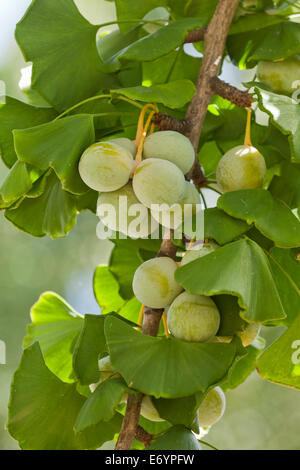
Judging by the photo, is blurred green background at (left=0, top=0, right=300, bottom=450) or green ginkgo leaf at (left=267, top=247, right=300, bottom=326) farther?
blurred green background at (left=0, top=0, right=300, bottom=450)

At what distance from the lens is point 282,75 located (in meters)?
0.75

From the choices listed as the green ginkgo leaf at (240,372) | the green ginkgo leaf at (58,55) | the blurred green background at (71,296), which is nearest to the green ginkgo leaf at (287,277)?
the green ginkgo leaf at (240,372)

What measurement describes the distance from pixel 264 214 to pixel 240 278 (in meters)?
0.09

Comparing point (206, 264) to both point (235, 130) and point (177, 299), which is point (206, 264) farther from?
point (235, 130)

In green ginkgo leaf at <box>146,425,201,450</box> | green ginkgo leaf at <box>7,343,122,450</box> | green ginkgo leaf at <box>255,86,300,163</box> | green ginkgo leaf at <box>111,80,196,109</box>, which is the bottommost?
green ginkgo leaf at <box>7,343,122,450</box>

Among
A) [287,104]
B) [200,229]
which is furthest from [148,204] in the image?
[287,104]

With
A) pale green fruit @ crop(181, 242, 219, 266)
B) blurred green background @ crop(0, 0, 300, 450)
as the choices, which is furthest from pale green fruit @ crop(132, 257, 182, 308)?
blurred green background @ crop(0, 0, 300, 450)

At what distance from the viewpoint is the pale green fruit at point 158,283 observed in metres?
0.62

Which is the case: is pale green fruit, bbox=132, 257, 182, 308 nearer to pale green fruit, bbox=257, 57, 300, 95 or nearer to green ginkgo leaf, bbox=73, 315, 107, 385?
green ginkgo leaf, bbox=73, 315, 107, 385

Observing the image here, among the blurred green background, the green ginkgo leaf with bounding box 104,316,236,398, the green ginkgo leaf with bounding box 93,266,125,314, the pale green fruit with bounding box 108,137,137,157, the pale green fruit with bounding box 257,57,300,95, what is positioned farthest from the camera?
the blurred green background

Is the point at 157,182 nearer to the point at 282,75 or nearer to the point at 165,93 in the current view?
the point at 165,93

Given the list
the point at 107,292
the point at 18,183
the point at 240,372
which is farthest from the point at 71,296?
the point at 18,183

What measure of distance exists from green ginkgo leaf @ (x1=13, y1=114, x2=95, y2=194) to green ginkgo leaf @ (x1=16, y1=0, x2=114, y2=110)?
0.27 feet

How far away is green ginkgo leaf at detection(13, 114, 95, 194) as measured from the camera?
644 mm
